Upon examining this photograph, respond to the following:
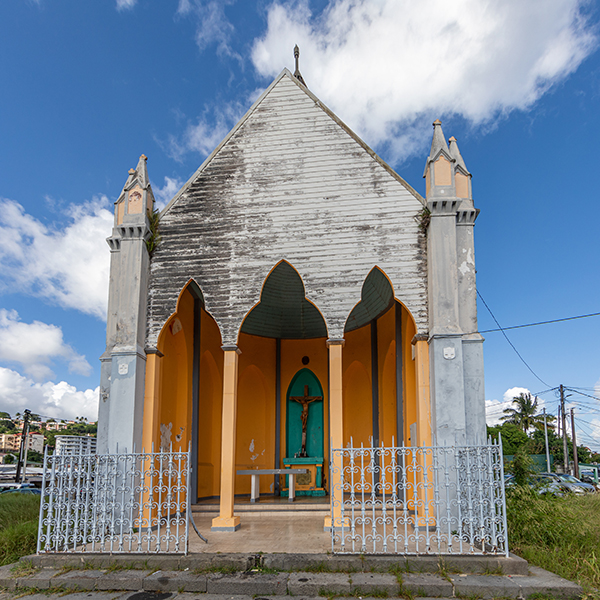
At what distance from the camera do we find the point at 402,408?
11516 mm

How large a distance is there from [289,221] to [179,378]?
15.4 ft

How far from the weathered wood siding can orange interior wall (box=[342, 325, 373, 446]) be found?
5.18 m

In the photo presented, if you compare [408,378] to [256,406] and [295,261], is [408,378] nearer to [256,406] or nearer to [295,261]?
[295,261]

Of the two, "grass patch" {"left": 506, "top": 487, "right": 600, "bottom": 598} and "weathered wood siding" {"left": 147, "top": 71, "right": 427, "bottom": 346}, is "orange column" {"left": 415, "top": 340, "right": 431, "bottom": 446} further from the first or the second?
"grass patch" {"left": 506, "top": 487, "right": 600, "bottom": 598}

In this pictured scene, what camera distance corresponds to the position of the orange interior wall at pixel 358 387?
14.2 meters

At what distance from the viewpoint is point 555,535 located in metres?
7.61

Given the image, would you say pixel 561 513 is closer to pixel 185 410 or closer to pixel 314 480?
pixel 314 480

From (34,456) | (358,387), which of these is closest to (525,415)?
(358,387)

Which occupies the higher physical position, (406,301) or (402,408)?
(406,301)

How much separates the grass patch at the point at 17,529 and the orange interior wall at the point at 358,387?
7771mm

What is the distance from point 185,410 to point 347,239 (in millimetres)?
5457

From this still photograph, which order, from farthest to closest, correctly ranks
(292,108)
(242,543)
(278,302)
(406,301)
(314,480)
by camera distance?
1. (278,302)
2. (314,480)
3. (292,108)
4. (406,301)
5. (242,543)

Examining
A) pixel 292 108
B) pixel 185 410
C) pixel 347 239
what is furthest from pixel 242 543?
pixel 292 108

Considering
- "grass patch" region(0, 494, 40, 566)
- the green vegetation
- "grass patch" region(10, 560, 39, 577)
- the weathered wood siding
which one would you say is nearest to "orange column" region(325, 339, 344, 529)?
the weathered wood siding
